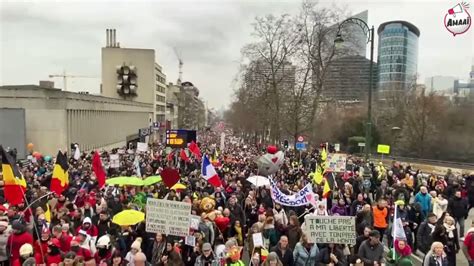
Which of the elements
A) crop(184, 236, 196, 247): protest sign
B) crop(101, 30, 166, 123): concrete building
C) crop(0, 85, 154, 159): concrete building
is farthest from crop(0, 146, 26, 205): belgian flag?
crop(101, 30, 166, 123): concrete building

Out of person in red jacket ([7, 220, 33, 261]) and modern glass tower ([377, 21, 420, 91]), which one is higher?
modern glass tower ([377, 21, 420, 91])

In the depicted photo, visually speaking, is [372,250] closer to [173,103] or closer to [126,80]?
[126,80]

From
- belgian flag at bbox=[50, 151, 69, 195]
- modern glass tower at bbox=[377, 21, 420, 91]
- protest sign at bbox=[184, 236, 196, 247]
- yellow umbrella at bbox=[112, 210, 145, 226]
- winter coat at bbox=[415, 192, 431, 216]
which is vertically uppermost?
modern glass tower at bbox=[377, 21, 420, 91]

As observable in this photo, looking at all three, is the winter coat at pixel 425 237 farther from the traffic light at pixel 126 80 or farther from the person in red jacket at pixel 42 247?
the traffic light at pixel 126 80

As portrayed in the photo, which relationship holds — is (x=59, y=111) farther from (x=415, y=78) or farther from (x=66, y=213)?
(x=415, y=78)

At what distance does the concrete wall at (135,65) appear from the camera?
87.5m

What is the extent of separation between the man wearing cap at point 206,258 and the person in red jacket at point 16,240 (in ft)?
8.94

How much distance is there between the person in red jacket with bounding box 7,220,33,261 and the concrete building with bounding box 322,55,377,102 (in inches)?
1063

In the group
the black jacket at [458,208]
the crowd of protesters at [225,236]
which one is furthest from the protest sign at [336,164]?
the black jacket at [458,208]

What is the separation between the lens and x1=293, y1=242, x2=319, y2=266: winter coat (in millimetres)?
7887

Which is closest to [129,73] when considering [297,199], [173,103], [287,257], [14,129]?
[173,103]

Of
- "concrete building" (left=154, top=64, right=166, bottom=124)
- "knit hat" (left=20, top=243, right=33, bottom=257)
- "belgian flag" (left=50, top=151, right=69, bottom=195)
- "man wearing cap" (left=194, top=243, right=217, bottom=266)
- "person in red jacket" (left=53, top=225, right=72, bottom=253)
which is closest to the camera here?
"knit hat" (left=20, top=243, right=33, bottom=257)

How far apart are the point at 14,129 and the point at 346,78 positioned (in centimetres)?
2509

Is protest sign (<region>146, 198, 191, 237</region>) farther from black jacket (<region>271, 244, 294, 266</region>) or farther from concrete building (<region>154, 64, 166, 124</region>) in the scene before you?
concrete building (<region>154, 64, 166, 124</region>)
